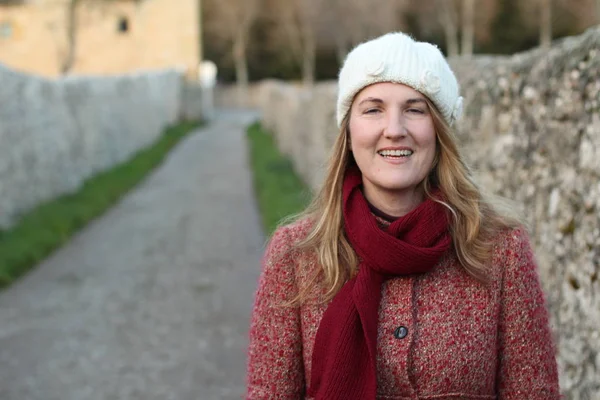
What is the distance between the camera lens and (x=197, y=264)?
9023 millimetres

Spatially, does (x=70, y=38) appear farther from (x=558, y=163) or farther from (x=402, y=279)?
(x=402, y=279)

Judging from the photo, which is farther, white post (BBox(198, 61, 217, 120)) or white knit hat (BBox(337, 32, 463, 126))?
white post (BBox(198, 61, 217, 120))

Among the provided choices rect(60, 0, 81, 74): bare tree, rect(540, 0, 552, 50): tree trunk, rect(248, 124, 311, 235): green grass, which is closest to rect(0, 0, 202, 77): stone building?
rect(60, 0, 81, 74): bare tree

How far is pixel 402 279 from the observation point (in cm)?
232

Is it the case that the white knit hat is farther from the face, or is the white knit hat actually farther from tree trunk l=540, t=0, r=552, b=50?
tree trunk l=540, t=0, r=552, b=50

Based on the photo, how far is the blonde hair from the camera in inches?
91.4

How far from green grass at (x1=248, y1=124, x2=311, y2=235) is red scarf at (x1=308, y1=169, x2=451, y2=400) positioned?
12.9ft

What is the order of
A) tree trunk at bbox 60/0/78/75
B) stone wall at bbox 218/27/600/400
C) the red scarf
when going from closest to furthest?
the red scarf → stone wall at bbox 218/27/600/400 → tree trunk at bbox 60/0/78/75

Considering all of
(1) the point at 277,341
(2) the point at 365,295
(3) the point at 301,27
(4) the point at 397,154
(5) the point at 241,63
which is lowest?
(5) the point at 241,63

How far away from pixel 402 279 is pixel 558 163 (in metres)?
1.80

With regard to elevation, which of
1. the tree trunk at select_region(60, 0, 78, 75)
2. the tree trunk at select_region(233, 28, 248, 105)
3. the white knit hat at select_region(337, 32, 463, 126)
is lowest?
the tree trunk at select_region(233, 28, 248, 105)

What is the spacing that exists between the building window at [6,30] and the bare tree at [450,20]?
927 inches

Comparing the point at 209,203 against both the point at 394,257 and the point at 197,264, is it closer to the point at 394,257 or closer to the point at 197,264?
the point at 197,264

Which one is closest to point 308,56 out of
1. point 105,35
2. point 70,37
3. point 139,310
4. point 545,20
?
point 545,20
